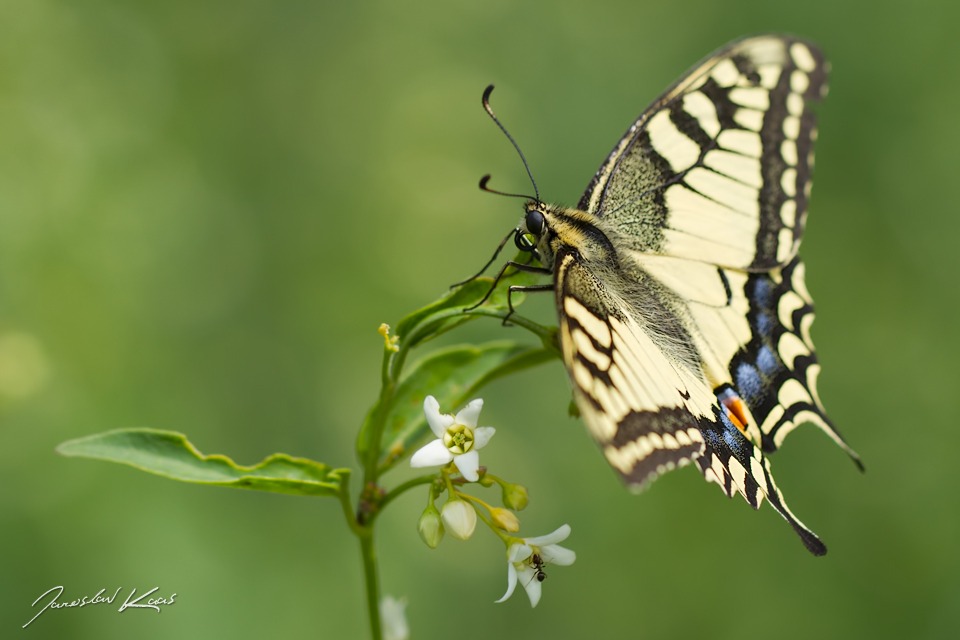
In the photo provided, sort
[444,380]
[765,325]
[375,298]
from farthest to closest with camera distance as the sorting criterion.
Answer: [375,298], [765,325], [444,380]

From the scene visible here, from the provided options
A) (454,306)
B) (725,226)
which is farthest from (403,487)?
(725,226)

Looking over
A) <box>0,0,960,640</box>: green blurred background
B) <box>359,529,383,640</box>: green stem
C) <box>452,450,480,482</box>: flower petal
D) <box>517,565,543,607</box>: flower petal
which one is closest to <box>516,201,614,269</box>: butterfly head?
<box>452,450,480,482</box>: flower petal

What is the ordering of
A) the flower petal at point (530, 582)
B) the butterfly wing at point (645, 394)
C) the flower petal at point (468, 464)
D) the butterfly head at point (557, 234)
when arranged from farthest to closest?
the butterfly head at point (557, 234) < the flower petal at point (530, 582) < the flower petal at point (468, 464) < the butterfly wing at point (645, 394)

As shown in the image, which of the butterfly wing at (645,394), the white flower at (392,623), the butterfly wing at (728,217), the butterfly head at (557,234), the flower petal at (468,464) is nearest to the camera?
the butterfly wing at (645,394)

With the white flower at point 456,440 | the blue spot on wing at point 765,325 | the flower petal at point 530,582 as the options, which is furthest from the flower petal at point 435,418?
the blue spot on wing at point 765,325

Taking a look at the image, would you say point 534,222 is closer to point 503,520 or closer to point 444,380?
point 444,380

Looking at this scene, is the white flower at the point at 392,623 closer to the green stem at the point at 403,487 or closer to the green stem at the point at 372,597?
the green stem at the point at 372,597

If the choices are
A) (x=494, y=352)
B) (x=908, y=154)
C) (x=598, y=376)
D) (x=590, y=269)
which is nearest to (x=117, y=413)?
(x=494, y=352)
